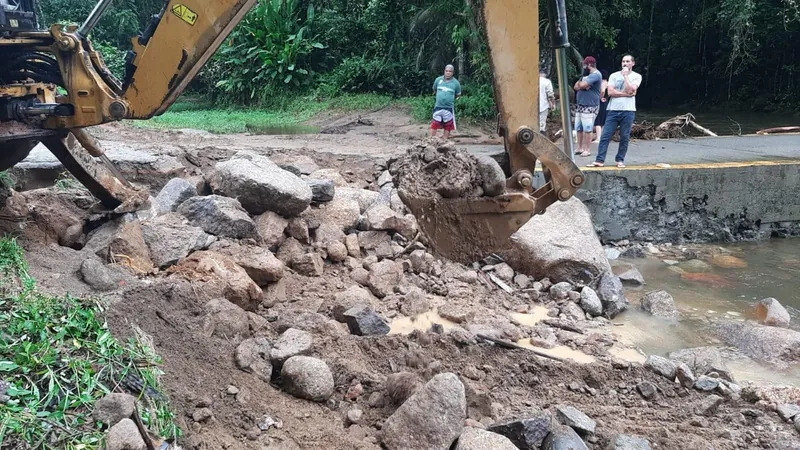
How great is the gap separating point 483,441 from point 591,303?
3.40 m

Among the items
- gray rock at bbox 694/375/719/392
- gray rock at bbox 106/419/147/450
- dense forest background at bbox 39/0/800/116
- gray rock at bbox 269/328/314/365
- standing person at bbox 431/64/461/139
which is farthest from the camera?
dense forest background at bbox 39/0/800/116

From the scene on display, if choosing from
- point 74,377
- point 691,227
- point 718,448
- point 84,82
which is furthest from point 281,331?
point 691,227

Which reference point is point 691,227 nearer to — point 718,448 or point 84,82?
point 718,448

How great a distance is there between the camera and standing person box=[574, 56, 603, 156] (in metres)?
9.58

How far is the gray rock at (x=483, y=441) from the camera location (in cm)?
332

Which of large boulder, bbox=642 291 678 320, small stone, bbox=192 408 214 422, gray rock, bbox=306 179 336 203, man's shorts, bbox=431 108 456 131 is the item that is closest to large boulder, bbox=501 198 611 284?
large boulder, bbox=642 291 678 320

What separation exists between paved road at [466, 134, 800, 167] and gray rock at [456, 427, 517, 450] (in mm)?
6590

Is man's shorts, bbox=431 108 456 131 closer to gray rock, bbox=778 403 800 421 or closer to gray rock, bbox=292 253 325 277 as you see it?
gray rock, bbox=292 253 325 277

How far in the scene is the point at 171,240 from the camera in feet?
17.6

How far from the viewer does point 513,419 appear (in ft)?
12.1

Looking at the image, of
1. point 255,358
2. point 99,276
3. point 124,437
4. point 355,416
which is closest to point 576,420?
point 355,416

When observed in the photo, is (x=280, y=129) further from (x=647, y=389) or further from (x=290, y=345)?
(x=647, y=389)

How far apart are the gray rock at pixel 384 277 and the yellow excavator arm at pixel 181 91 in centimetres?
158

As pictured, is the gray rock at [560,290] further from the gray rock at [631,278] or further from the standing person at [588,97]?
the standing person at [588,97]
